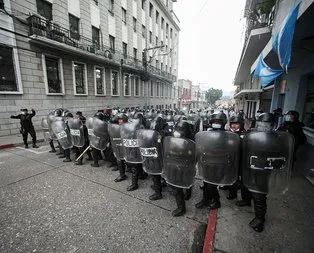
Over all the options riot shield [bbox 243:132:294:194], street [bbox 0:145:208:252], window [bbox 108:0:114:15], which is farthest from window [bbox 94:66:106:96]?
riot shield [bbox 243:132:294:194]

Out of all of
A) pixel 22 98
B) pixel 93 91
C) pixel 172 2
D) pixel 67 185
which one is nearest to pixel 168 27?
pixel 172 2

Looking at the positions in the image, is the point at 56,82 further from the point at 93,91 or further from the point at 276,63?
the point at 276,63

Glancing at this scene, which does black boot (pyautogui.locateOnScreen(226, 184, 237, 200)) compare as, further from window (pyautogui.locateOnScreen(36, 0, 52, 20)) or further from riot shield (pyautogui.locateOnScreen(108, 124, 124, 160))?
window (pyautogui.locateOnScreen(36, 0, 52, 20))

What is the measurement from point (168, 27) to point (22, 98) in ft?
86.9

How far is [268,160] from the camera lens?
6.91ft

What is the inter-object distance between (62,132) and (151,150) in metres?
3.41

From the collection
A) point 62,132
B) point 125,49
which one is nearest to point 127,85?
point 125,49

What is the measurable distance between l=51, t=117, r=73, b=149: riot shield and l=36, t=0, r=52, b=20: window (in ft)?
27.1

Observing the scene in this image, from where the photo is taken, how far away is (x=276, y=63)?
6094mm

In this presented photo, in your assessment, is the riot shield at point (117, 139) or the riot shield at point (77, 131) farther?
the riot shield at point (77, 131)

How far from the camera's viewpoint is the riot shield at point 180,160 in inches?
96.0

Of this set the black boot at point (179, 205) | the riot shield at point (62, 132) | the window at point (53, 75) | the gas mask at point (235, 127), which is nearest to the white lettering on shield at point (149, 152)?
the black boot at point (179, 205)

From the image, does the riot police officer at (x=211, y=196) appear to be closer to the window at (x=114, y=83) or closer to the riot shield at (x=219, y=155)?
the riot shield at (x=219, y=155)

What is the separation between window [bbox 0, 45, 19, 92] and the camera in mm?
7934
